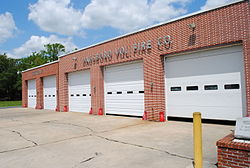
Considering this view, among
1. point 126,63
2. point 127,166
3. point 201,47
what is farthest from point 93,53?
point 127,166

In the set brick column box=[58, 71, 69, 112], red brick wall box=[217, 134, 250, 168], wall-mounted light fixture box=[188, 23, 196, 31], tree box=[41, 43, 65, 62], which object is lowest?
red brick wall box=[217, 134, 250, 168]

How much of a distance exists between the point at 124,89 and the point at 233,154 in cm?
921

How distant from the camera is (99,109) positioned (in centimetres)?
1370

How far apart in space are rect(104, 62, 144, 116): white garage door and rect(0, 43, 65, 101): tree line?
149 feet

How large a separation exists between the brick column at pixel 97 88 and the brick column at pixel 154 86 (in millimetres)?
3831

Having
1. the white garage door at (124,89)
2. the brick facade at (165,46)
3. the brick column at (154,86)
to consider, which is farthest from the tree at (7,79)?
the brick column at (154,86)

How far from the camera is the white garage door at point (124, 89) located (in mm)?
11758

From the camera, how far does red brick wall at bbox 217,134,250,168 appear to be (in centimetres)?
346

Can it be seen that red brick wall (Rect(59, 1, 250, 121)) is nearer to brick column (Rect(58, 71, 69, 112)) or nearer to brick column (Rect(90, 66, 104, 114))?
brick column (Rect(90, 66, 104, 114))

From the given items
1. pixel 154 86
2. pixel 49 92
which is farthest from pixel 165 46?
pixel 49 92

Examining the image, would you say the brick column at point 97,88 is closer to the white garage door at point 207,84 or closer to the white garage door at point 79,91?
the white garage door at point 79,91

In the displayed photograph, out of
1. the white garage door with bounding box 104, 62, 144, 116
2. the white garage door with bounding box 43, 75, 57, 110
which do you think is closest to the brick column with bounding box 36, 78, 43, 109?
the white garage door with bounding box 43, 75, 57, 110

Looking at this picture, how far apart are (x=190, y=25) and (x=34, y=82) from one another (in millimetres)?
19484

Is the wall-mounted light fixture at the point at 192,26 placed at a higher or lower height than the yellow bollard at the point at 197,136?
higher
